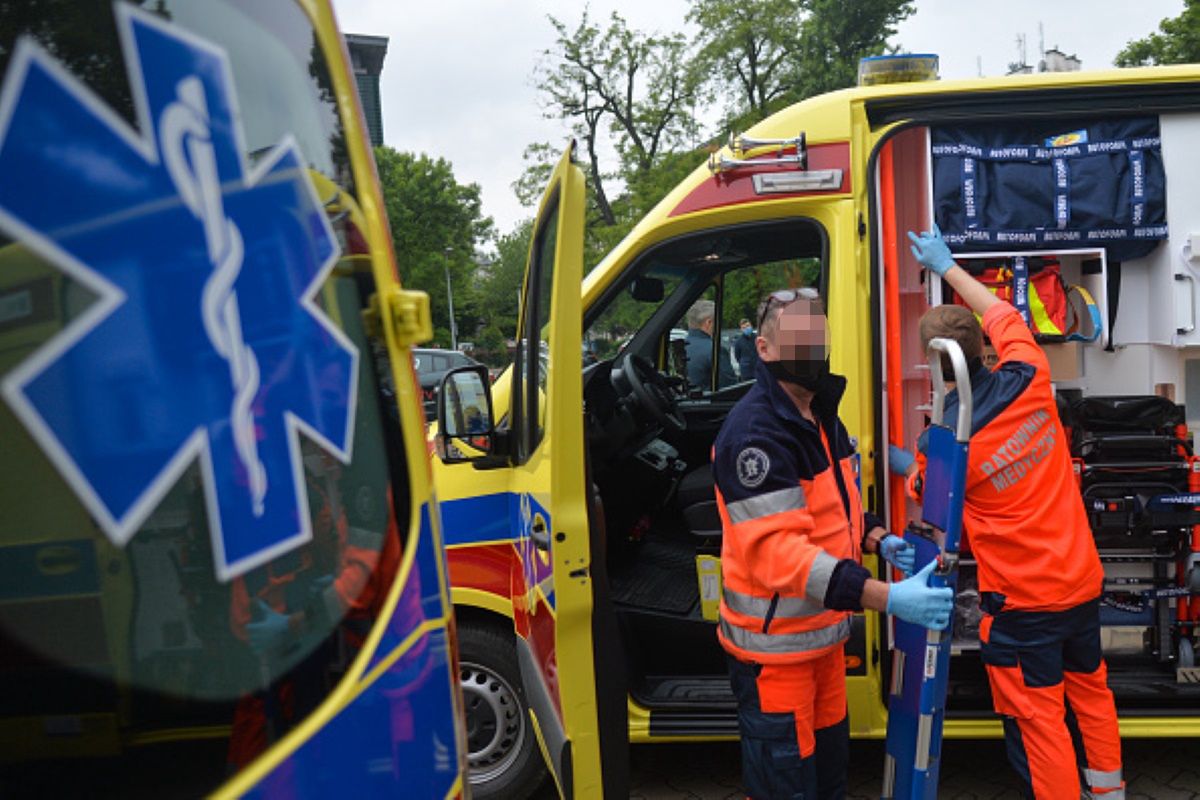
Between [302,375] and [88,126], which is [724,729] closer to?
[302,375]

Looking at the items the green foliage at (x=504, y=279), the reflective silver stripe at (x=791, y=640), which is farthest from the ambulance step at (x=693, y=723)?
the green foliage at (x=504, y=279)

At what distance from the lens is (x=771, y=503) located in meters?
2.24

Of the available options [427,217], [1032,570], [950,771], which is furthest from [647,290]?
[427,217]

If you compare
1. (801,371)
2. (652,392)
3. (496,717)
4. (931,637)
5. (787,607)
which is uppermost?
(801,371)

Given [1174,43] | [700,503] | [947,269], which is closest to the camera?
[947,269]

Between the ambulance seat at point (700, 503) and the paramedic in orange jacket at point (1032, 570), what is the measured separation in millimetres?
986

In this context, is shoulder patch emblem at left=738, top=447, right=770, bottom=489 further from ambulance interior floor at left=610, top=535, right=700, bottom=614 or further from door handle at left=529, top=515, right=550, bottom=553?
ambulance interior floor at left=610, top=535, right=700, bottom=614

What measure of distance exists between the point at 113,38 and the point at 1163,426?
137 inches

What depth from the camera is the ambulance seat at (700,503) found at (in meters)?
3.62

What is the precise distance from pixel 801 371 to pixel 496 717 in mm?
1831

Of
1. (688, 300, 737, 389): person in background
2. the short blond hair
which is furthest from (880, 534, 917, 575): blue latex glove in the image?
(688, 300, 737, 389): person in background

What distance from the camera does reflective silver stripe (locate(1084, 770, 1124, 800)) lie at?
2838mm

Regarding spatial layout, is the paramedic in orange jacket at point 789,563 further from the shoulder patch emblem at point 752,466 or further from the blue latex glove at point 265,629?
the blue latex glove at point 265,629

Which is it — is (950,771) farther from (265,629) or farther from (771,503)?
(265,629)
